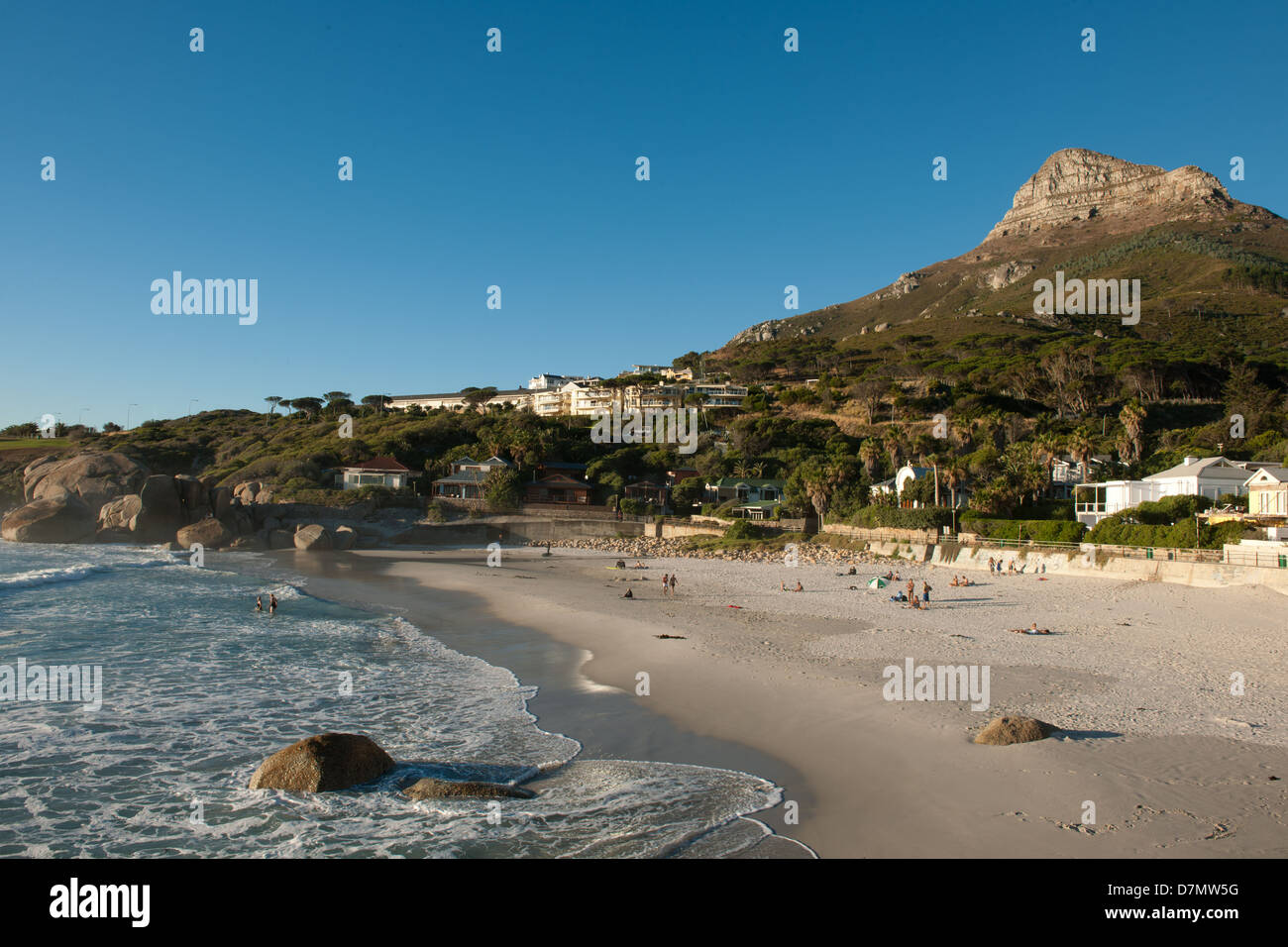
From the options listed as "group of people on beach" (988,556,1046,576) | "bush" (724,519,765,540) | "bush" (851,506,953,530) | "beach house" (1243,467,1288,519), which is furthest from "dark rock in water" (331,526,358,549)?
"beach house" (1243,467,1288,519)

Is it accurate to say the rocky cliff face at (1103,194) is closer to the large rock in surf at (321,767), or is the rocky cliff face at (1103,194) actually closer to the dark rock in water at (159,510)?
the dark rock in water at (159,510)

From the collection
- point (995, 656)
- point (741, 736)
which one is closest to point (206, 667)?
point (741, 736)

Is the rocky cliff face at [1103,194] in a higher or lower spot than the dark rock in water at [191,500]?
higher

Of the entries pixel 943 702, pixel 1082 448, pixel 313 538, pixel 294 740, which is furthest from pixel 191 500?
pixel 1082 448

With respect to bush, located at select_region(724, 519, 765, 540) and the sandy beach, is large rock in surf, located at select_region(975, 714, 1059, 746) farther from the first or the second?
bush, located at select_region(724, 519, 765, 540)

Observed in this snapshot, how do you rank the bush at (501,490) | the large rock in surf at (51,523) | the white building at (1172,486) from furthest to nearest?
the bush at (501,490) → the large rock in surf at (51,523) → the white building at (1172,486)

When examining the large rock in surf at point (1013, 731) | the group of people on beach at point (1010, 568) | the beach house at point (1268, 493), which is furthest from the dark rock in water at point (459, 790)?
the beach house at point (1268, 493)

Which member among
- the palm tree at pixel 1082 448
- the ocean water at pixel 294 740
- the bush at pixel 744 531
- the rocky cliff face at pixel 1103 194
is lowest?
the ocean water at pixel 294 740
